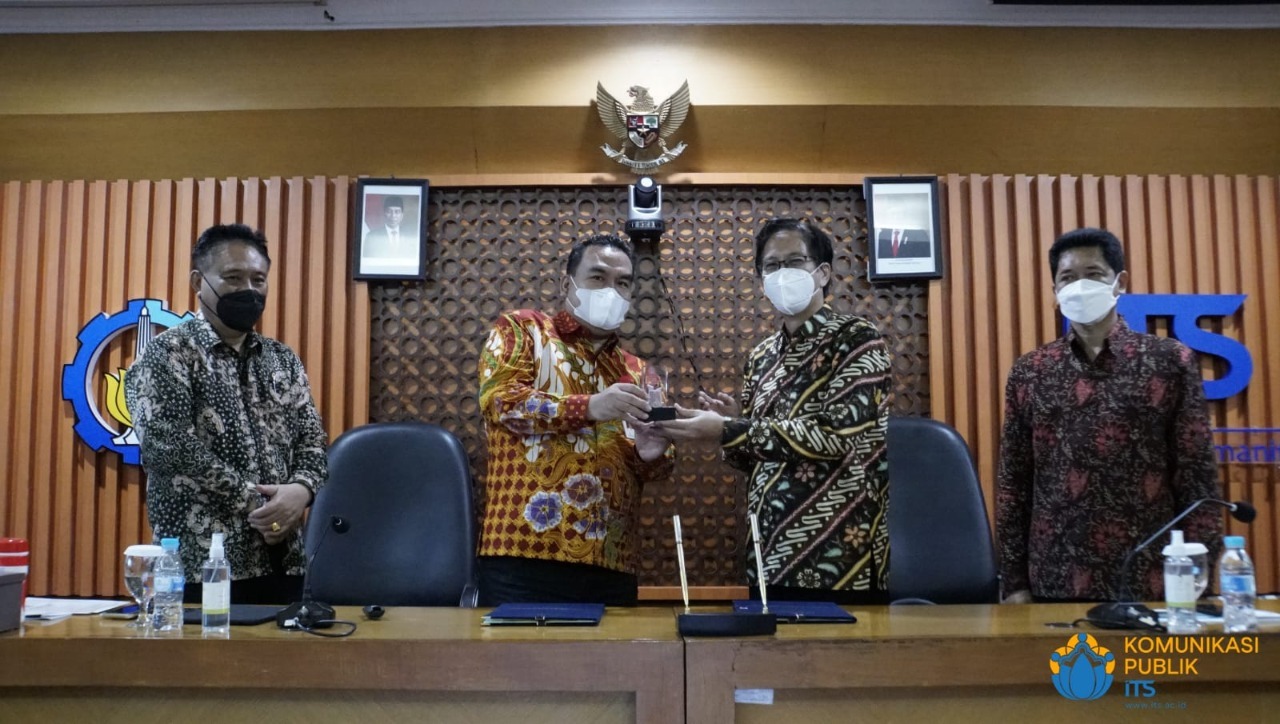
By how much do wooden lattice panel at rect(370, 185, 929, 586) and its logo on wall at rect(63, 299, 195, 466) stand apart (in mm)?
978

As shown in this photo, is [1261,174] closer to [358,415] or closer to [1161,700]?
[1161,700]

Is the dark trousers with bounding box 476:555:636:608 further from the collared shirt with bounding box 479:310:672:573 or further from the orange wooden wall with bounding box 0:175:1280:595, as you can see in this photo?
the orange wooden wall with bounding box 0:175:1280:595

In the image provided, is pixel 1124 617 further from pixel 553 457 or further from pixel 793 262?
pixel 553 457

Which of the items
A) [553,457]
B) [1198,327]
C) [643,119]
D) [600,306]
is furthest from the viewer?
[1198,327]

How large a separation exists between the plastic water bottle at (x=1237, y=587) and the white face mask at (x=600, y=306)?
1.58m

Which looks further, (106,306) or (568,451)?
(106,306)

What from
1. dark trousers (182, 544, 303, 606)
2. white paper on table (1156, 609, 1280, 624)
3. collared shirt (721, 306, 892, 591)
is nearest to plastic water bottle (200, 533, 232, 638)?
dark trousers (182, 544, 303, 606)

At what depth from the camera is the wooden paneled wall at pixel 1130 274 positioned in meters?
3.82

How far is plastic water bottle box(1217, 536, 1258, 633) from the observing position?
5.71 feet

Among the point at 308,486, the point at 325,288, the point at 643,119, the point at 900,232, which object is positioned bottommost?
the point at 308,486

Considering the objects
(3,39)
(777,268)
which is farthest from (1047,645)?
(3,39)

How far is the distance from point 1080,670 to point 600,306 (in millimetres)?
1556

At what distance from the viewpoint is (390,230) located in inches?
153

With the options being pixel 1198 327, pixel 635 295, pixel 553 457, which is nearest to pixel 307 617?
pixel 553 457
